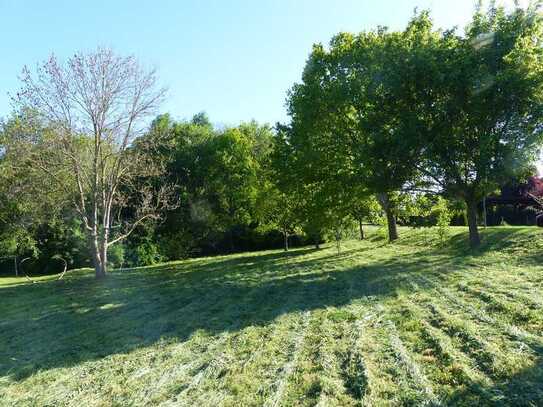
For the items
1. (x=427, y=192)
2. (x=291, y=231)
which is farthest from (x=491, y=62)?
(x=291, y=231)

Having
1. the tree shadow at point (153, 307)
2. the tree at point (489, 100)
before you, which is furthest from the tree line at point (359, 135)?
the tree shadow at point (153, 307)

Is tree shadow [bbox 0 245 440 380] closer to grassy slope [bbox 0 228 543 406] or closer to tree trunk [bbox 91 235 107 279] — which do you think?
grassy slope [bbox 0 228 543 406]

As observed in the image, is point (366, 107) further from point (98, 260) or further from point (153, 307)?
point (98, 260)

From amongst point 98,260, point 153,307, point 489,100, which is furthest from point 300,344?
point 98,260

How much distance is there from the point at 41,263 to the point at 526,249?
2783 centimetres

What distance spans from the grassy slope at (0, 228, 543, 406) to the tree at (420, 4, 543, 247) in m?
4.10

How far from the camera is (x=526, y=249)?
12.1m

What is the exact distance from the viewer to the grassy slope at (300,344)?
12.9 ft

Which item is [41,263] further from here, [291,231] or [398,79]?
[398,79]

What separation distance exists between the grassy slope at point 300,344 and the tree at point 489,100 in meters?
4.10

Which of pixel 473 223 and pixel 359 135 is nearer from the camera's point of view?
pixel 473 223

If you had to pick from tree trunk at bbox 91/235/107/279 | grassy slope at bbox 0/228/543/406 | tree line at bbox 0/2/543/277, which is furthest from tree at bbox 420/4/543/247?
tree trunk at bbox 91/235/107/279

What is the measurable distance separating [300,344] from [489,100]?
11.4 meters

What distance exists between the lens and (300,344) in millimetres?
5418
